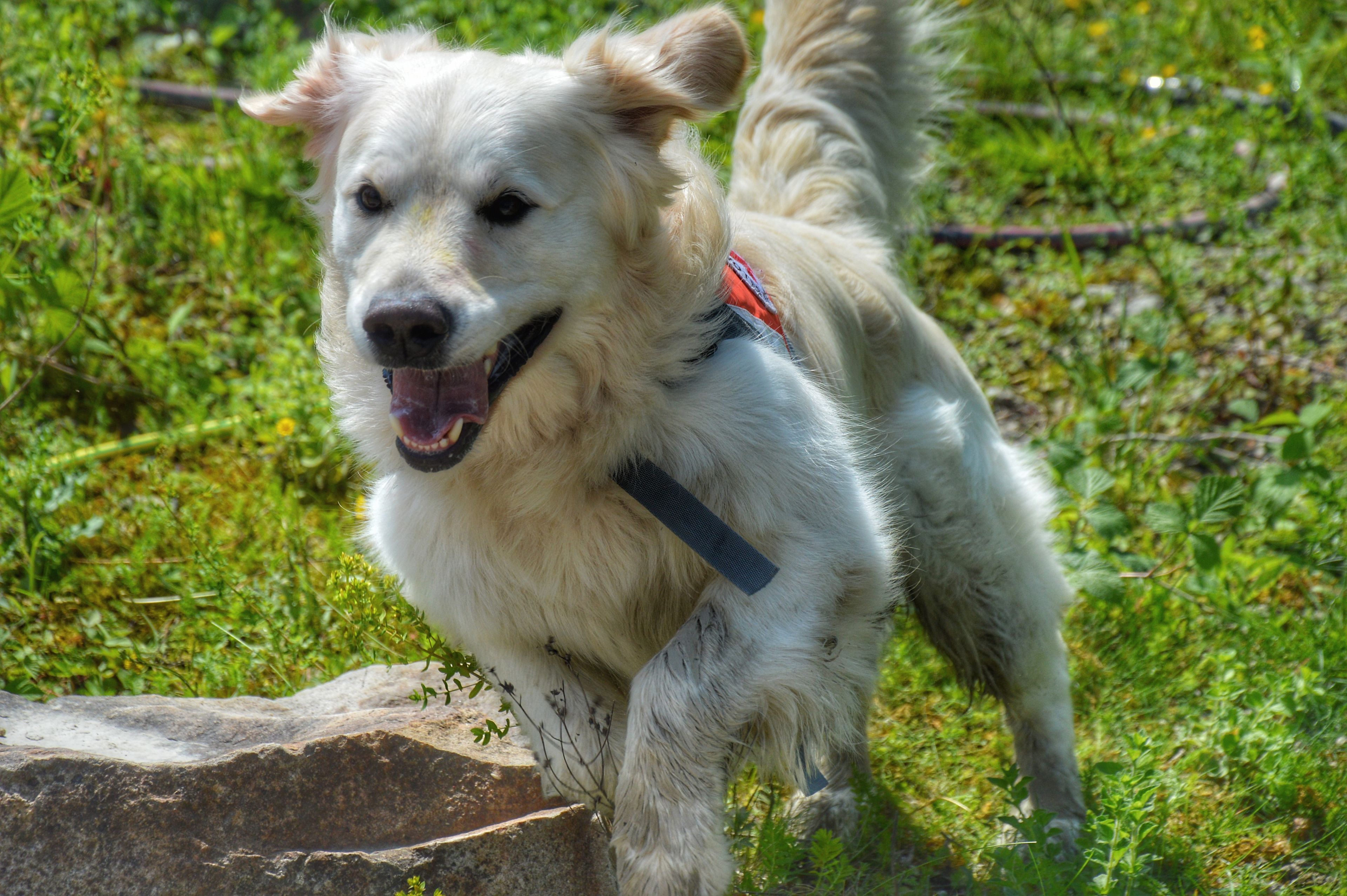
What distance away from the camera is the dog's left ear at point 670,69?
2.74 metres

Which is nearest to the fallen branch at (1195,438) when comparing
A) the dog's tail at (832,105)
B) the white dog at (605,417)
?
the dog's tail at (832,105)

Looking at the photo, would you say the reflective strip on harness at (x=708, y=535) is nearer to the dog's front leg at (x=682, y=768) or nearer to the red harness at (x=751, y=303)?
the dog's front leg at (x=682, y=768)

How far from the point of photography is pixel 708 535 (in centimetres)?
259

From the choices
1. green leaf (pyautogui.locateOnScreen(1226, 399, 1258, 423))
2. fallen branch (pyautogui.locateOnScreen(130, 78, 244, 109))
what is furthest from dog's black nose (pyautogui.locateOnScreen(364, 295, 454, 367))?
fallen branch (pyautogui.locateOnScreen(130, 78, 244, 109))

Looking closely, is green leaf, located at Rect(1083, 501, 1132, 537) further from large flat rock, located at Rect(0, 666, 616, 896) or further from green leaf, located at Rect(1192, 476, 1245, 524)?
large flat rock, located at Rect(0, 666, 616, 896)

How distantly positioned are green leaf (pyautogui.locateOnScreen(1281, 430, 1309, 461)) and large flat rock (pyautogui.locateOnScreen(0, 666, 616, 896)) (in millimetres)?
2809

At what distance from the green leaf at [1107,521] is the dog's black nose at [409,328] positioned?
8.58 ft

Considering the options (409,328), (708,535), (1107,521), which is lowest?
(1107,521)

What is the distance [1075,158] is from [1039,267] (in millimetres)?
802

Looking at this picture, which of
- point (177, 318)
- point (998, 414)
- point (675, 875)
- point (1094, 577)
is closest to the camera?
point (675, 875)

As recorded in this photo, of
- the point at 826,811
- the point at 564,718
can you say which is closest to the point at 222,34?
the point at 564,718

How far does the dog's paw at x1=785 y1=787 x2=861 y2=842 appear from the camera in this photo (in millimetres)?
3529

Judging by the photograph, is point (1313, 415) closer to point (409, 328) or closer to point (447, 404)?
point (447, 404)

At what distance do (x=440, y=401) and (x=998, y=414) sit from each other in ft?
10.8
